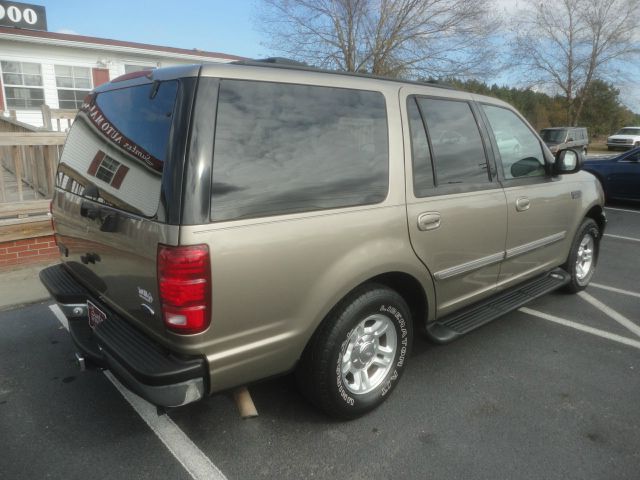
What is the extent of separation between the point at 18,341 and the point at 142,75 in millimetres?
2563

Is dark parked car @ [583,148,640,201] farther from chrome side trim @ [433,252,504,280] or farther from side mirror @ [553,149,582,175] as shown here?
chrome side trim @ [433,252,504,280]

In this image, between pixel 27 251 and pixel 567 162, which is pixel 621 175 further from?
pixel 27 251

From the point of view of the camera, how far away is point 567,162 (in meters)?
3.92

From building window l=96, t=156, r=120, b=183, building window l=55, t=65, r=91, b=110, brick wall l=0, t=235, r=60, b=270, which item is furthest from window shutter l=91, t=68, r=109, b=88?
building window l=96, t=156, r=120, b=183

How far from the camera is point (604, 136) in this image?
44.0 m

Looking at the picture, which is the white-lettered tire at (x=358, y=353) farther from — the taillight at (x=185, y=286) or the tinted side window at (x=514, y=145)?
the tinted side window at (x=514, y=145)

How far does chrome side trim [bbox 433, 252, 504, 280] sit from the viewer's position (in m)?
2.95

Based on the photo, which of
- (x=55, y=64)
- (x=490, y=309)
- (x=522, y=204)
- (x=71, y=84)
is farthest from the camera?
(x=71, y=84)

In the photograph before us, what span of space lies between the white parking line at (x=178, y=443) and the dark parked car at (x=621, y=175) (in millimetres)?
11391

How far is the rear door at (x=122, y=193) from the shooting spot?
2.04 meters

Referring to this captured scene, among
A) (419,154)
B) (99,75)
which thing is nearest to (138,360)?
(419,154)

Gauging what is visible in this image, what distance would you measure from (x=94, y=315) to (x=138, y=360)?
2.10 feet

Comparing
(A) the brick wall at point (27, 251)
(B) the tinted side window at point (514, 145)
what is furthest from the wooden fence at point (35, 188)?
(B) the tinted side window at point (514, 145)

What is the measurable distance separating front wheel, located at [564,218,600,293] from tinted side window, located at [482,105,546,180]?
1028mm
